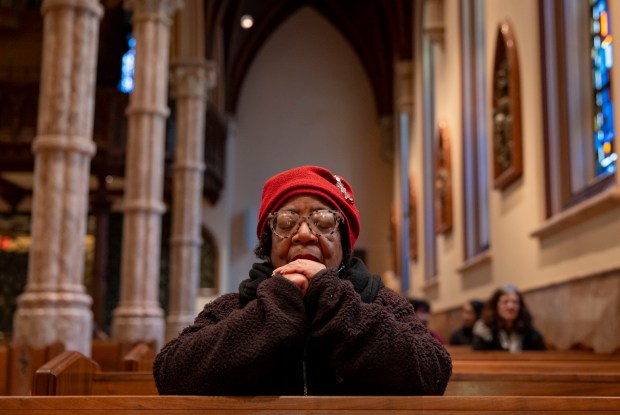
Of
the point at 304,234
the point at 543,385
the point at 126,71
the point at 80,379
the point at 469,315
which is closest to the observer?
the point at 304,234

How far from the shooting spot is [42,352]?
→ 18.7ft

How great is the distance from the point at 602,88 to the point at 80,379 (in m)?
4.96

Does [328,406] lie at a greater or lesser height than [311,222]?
lesser

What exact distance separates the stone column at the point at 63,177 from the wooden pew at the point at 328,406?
18.5 feet

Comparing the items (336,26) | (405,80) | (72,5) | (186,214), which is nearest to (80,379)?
(72,5)

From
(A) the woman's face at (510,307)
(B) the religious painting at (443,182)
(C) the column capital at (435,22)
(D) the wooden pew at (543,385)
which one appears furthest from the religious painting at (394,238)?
(D) the wooden pew at (543,385)

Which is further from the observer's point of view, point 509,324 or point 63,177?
point 63,177

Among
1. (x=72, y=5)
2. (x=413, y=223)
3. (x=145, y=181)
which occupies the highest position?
(x=72, y=5)

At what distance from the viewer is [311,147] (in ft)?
72.9

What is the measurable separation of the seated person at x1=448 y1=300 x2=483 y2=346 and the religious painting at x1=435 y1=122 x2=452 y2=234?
3.32 m

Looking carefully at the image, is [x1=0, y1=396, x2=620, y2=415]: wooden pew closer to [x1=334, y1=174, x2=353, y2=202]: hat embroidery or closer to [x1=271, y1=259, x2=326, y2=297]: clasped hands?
[x1=271, y1=259, x2=326, y2=297]: clasped hands

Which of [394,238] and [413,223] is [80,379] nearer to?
[413,223]

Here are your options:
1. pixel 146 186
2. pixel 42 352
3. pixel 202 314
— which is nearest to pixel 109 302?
pixel 146 186

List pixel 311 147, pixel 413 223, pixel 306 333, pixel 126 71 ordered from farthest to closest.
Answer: pixel 311 147 → pixel 126 71 → pixel 413 223 → pixel 306 333
